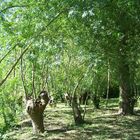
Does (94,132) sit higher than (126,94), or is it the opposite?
(126,94)

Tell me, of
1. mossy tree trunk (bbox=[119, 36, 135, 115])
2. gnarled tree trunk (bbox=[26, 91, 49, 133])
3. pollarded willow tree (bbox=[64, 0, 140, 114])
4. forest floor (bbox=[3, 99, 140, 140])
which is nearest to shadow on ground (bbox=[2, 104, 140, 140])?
forest floor (bbox=[3, 99, 140, 140])

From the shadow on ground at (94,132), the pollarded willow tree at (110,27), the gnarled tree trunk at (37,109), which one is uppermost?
the pollarded willow tree at (110,27)

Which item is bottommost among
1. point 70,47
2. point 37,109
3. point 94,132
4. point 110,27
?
point 94,132

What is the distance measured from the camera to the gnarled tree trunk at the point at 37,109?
14.5m

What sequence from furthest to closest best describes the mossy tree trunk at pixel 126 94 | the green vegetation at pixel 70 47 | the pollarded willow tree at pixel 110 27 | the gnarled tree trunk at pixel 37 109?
the mossy tree trunk at pixel 126 94, the gnarled tree trunk at pixel 37 109, the green vegetation at pixel 70 47, the pollarded willow tree at pixel 110 27

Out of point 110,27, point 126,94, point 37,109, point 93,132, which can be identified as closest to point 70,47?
point 37,109

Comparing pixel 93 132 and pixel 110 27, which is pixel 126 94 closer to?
pixel 93 132

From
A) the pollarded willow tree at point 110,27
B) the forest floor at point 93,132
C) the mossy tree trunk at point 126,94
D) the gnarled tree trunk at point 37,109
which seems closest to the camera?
the pollarded willow tree at point 110,27

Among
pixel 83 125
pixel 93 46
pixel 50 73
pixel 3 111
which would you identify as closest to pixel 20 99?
pixel 50 73

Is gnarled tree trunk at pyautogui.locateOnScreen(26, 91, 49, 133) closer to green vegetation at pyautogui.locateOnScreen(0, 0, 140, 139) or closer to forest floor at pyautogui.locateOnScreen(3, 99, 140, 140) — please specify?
green vegetation at pyautogui.locateOnScreen(0, 0, 140, 139)

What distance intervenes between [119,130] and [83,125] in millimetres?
2260

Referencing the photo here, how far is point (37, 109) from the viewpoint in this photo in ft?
47.8

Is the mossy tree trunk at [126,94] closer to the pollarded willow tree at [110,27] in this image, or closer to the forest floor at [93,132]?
the forest floor at [93,132]

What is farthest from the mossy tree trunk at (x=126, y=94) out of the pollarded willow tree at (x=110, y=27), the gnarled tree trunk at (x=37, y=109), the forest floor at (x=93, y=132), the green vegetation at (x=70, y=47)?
the gnarled tree trunk at (x=37, y=109)
